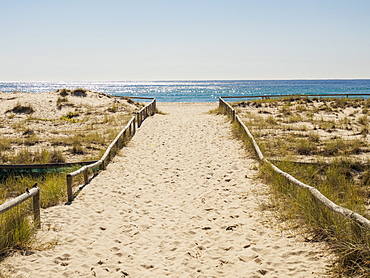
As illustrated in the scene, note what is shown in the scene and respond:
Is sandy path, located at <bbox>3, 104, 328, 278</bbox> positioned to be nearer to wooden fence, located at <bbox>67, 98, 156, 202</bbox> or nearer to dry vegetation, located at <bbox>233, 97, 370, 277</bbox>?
wooden fence, located at <bbox>67, 98, 156, 202</bbox>

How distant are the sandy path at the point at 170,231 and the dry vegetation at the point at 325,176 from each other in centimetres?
39

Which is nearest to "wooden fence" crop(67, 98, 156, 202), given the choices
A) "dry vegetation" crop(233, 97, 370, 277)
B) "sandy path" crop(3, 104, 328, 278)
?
"sandy path" crop(3, 104, 328, 278)

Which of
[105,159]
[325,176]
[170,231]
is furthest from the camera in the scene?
[105,159]

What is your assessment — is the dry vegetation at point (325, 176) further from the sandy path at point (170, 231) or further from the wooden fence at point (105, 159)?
the wooden fence at point (105, 159)

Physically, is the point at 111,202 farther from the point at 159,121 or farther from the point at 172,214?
the point at 159,121

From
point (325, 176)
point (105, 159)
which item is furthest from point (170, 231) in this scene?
point (105, 159)

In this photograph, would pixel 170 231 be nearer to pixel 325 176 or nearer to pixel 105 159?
pixel 325 176

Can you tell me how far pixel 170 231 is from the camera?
6676 mm

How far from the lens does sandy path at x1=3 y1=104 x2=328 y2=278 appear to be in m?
5.08

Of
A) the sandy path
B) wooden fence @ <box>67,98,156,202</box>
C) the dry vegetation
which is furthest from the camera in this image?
wooden fence @ <box>67,98,156,202</box>

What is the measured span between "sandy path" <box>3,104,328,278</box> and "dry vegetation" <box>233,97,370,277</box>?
15.3 inches

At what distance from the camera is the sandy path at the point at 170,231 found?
5082 mm

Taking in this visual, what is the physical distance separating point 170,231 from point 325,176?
200 inches

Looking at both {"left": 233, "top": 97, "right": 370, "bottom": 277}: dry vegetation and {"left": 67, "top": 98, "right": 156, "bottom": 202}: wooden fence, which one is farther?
{"left": 67, "top": 98, "right": 156, "bottom": 202}: wooden fence
